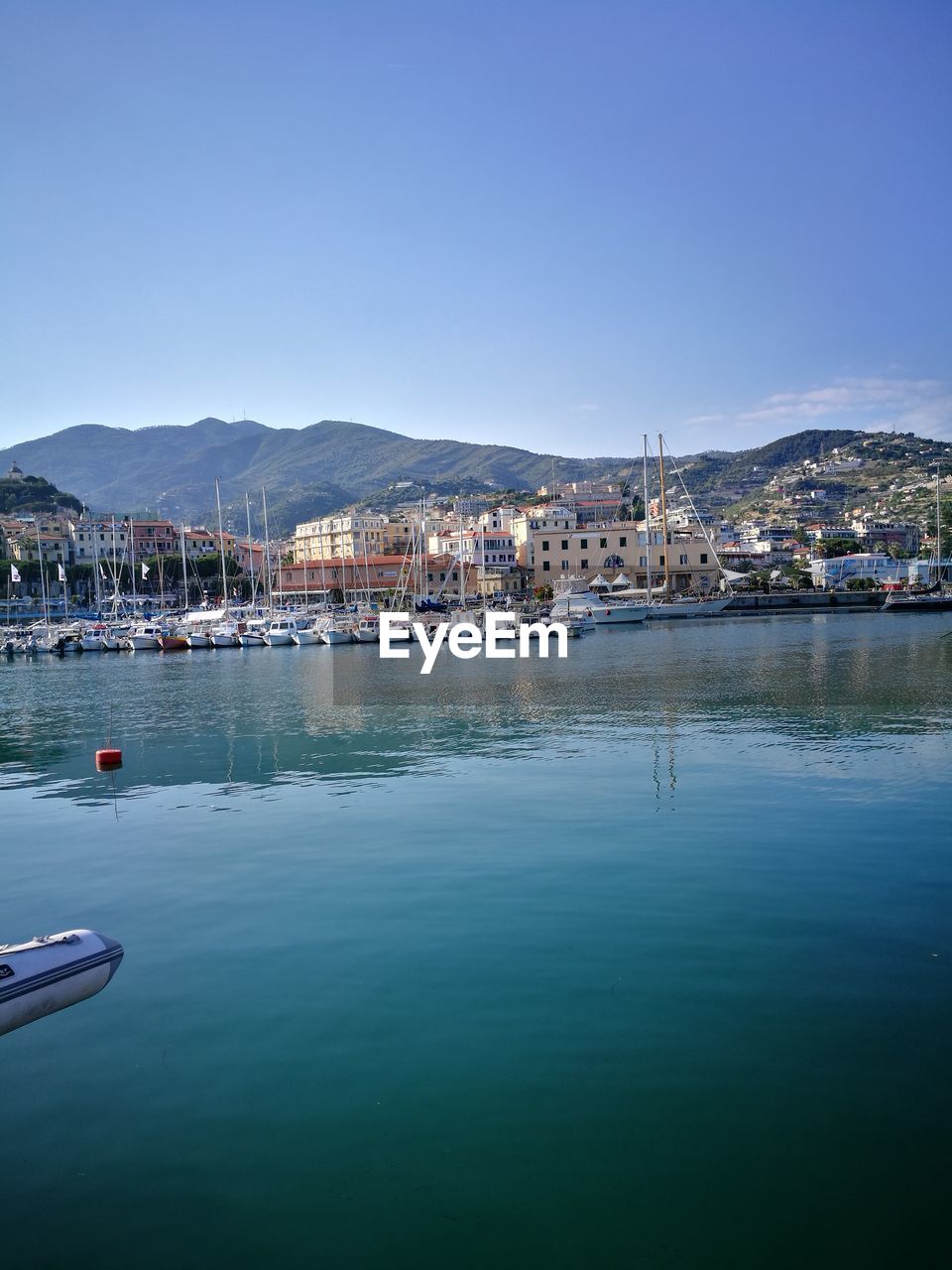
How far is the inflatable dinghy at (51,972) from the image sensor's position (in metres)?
6.12

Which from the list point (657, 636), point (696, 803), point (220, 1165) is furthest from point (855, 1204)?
point (657, 636)

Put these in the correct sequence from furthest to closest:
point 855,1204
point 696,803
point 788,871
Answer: point 696,803
point 788,871
point 855,1204

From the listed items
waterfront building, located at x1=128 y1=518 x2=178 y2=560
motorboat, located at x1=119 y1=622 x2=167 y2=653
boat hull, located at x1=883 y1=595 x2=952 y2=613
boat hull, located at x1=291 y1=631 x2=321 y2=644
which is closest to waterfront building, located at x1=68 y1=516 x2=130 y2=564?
waterfront building, located at x1=128 y1=518 x2=178 y2=560

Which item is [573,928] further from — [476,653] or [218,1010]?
[476,653]

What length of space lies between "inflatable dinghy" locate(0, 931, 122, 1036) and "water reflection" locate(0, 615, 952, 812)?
27.6 ft

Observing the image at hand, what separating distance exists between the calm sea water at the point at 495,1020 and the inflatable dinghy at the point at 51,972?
1.42ft

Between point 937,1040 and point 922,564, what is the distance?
9779cm

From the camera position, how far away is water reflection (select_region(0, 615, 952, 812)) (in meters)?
18.0

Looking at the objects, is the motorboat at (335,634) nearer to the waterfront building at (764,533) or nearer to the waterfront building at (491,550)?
the waterfront building at (491,550)

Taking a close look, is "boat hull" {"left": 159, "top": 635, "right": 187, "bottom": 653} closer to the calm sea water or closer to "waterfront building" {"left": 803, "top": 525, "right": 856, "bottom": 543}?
the calm sea water

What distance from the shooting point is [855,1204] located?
4.78m

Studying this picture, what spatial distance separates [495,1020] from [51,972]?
10.3 ft

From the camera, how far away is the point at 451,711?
2500 centimetres

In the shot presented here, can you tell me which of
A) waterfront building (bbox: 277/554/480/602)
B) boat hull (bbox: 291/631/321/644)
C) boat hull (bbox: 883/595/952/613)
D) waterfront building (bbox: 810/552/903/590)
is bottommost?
boat hull (bbox: 883/595/952/613)
